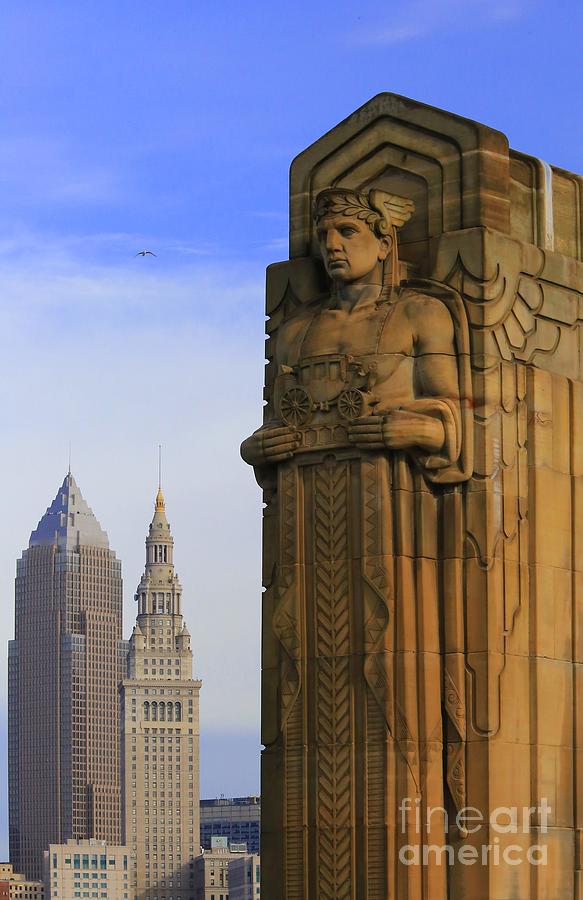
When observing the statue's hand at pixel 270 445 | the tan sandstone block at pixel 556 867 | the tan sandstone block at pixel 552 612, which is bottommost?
the tan sandstone block at pixel 556 867

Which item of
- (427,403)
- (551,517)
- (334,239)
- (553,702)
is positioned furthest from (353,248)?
(553,702)

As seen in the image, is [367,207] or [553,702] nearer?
[553,702]

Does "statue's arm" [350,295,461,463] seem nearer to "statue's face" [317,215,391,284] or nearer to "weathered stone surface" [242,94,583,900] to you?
"weathered stone surface" [242,94,583,900]

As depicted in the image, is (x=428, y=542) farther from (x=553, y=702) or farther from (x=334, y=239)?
(x=334, y=239)

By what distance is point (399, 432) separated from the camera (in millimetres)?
24438

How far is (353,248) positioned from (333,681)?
439 centimetres

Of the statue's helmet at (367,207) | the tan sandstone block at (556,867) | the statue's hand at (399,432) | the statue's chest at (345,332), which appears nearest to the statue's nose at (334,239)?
the statue's helmet at (367,207)

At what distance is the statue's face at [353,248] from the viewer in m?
25.2

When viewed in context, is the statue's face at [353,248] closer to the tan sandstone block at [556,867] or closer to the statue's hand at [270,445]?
the statue's hand at [270,445]

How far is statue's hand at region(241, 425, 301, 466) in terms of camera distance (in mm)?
25219

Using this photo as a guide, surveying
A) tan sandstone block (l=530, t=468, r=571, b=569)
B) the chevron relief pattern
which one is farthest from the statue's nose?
tan sandstone block (l=530, t=468, r=571, b=569)

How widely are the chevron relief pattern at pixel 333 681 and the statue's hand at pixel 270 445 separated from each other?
396 millimetres

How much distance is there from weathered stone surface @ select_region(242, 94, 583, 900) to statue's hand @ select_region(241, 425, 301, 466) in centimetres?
3

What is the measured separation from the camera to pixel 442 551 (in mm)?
24656
